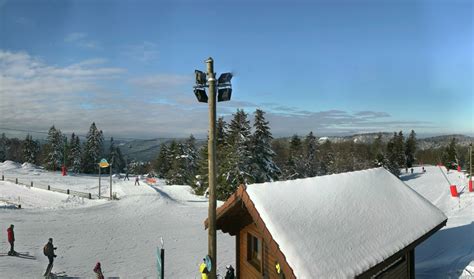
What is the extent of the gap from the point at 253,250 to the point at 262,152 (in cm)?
2895

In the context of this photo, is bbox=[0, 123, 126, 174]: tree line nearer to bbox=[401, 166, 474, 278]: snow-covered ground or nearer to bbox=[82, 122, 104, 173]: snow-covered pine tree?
bbox=[82, 122, 104, 173]: snow-covered pine tree

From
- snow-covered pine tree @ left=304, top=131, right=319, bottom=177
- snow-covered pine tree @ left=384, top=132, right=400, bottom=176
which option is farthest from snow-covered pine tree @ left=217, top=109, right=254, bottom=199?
snow-covered pine tree @ left=384, top=132, right=400, bottom=176

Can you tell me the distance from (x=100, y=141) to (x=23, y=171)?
23.9m

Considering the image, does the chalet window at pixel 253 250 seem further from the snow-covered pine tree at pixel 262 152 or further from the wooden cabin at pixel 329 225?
the snow-covered pine tree at pixel 262 152

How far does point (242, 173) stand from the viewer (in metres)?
36.2

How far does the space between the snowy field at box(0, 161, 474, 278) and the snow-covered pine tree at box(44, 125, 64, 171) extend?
38695 millimetres

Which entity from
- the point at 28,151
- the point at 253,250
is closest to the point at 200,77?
the point at 253,250

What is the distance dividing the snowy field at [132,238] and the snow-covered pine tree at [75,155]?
38.6 m

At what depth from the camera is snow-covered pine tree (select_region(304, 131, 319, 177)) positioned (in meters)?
62.4

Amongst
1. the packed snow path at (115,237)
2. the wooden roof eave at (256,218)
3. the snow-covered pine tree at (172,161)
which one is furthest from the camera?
the snow-covered pine tree at (172,161)

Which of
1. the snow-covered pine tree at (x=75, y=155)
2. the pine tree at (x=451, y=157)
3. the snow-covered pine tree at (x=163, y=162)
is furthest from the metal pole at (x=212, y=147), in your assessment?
the pine tree at (x=451, y=157)

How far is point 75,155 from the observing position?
77062 mm

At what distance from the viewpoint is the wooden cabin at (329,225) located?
6.43 m

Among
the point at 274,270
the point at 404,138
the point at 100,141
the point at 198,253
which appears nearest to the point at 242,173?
the point at 198,253
